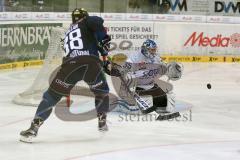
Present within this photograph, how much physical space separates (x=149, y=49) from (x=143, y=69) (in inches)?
12.4

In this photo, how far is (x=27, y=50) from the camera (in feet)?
44.7

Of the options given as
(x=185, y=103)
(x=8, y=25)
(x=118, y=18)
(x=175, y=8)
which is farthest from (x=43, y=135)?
(x=175, y=8)

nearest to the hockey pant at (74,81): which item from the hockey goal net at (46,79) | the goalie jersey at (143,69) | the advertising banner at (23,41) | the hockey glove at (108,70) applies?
the hockey glove at (108,70)

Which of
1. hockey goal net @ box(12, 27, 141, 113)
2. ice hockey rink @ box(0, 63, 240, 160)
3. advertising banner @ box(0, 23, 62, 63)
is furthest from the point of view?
advertising banner @ box(0, 23, 62, 63)

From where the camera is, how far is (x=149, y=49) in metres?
7.74

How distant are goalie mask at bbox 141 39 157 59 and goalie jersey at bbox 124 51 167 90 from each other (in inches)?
2.4

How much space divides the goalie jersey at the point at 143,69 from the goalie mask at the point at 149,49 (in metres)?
0.06

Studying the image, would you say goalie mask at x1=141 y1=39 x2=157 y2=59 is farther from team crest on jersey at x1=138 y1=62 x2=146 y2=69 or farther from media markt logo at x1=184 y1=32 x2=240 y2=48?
media markt logo at x1=184 y1=32 x2=240 y2=48

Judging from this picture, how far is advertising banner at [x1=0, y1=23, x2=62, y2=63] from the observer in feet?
42.5

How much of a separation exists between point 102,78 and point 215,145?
4.50ft

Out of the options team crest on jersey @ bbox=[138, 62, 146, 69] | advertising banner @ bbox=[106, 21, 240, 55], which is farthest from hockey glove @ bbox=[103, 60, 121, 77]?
advertising banner @ bbox=[106, 21, 240, 55]

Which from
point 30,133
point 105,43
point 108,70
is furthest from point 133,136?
point 30,133

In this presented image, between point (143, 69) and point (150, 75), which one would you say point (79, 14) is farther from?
point (150, 75)

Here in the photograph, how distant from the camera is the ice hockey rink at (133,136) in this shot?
5.92 m
